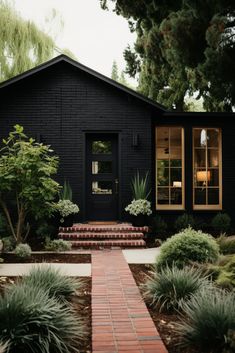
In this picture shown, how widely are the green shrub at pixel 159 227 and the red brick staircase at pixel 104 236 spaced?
73 centimetres

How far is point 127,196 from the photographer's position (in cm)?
1145

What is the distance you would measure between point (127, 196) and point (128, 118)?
2099mm

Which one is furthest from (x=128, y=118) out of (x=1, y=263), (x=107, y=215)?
(x=1, y=263)

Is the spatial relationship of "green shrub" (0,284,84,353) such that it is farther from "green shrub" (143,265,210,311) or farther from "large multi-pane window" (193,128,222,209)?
"large multi-pane window" (193,128,222,209)

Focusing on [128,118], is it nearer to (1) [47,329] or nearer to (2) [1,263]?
(2) [1,263]

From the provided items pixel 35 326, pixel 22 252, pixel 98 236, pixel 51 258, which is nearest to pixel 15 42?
pixel 98 236

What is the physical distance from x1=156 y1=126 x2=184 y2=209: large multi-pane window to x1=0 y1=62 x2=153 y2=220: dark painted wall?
3.44 ft

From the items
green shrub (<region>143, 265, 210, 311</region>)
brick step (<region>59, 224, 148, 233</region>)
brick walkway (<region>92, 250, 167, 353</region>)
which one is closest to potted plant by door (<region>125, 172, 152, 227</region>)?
brick step (<region>59, 224, 148, 233</region>)

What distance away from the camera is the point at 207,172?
12422 mm

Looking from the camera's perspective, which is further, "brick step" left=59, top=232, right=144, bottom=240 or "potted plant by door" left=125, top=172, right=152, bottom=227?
"potted plant by door" left=125, top=172, right=152, bottom=227

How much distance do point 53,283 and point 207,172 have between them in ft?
26.8

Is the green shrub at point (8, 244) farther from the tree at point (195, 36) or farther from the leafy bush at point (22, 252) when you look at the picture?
the tree at point (195, 36)

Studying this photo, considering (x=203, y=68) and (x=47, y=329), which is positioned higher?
(x=203, y=68)

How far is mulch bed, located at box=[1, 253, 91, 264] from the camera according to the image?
807 cm
